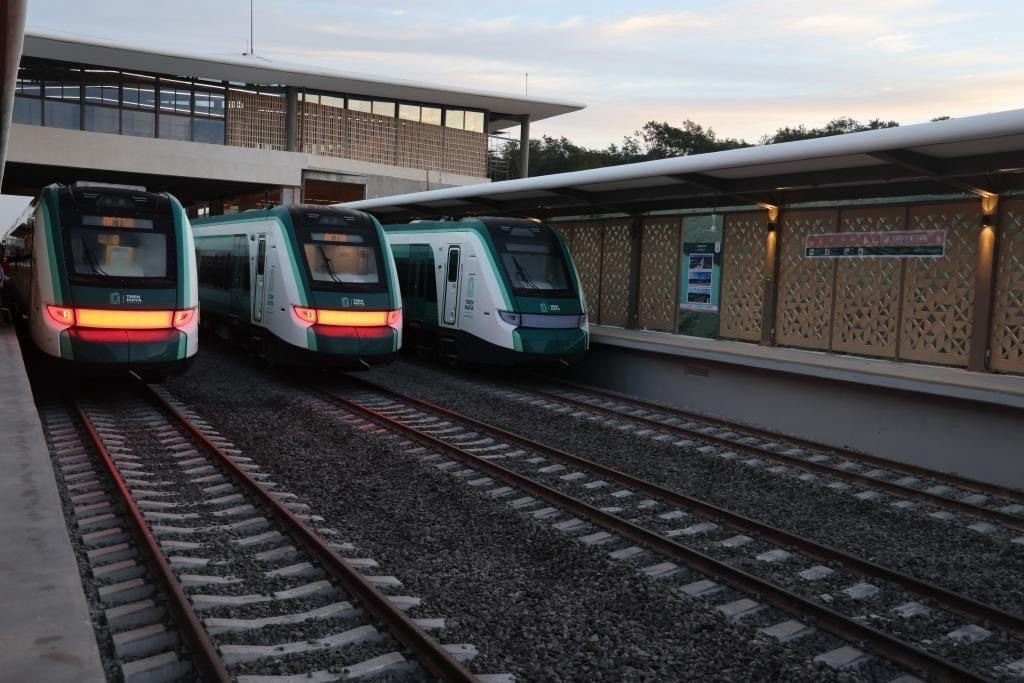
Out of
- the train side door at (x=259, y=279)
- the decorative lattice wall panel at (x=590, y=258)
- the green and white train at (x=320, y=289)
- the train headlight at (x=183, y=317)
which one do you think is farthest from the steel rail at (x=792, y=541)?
the decorative lattice wall panel at (x=590, y=258)

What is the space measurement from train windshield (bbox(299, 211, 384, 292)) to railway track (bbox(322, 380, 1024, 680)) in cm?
422

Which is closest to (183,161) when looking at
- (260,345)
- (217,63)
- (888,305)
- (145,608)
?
(217,63)

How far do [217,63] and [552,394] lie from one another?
20.7 meters

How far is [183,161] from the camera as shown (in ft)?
92.7

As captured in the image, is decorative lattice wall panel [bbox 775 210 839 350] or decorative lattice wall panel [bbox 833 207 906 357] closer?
decorative lattice wall panel [bbox 833 207 906 357]

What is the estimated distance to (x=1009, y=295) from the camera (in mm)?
10039

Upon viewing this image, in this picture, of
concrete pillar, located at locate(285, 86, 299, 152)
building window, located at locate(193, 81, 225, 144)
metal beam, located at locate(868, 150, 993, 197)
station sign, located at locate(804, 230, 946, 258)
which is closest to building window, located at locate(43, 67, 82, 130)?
building window, located at locate(193, 81, 225, 144)

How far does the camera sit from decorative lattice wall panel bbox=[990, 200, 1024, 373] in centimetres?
994

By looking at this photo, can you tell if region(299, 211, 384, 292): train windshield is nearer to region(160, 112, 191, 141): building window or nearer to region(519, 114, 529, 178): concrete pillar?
region(160, 112, 191, 141): building window

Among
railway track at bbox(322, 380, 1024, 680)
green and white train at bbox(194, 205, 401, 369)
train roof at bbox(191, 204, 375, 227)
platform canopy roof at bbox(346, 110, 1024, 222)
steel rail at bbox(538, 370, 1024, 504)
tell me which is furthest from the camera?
train roof at bbox(191, 204, 375, 227)

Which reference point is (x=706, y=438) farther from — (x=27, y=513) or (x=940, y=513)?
(x=27, y=513)

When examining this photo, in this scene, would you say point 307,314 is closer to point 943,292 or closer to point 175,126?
point 943,292

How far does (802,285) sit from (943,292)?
2069 millimetres

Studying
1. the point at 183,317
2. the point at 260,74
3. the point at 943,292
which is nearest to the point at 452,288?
the point at 183,317
